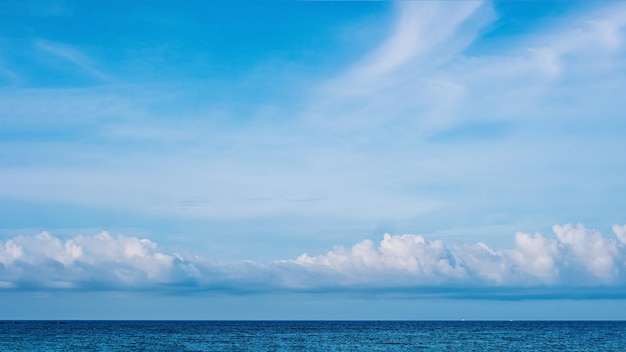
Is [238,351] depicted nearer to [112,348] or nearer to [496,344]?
[112,348]

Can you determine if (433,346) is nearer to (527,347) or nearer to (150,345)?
(527,347)

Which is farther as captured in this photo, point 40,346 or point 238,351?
point 40,346

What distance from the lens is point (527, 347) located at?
431ft

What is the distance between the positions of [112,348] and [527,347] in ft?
255

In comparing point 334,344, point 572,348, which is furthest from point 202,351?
point 572,348

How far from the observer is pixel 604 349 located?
132250mm

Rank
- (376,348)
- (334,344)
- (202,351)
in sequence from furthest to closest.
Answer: (334,344)
(376,348)
(202,351)

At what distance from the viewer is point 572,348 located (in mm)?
133375

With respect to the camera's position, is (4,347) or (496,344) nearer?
(4,347)

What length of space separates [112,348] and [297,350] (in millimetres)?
33471

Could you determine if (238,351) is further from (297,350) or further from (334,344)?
(334,344)

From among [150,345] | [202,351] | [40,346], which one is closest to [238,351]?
[202,351]

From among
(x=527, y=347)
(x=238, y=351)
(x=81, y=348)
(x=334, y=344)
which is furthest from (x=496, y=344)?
(x=81, y=348)

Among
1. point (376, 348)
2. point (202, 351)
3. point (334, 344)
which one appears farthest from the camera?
point (334, 344)
